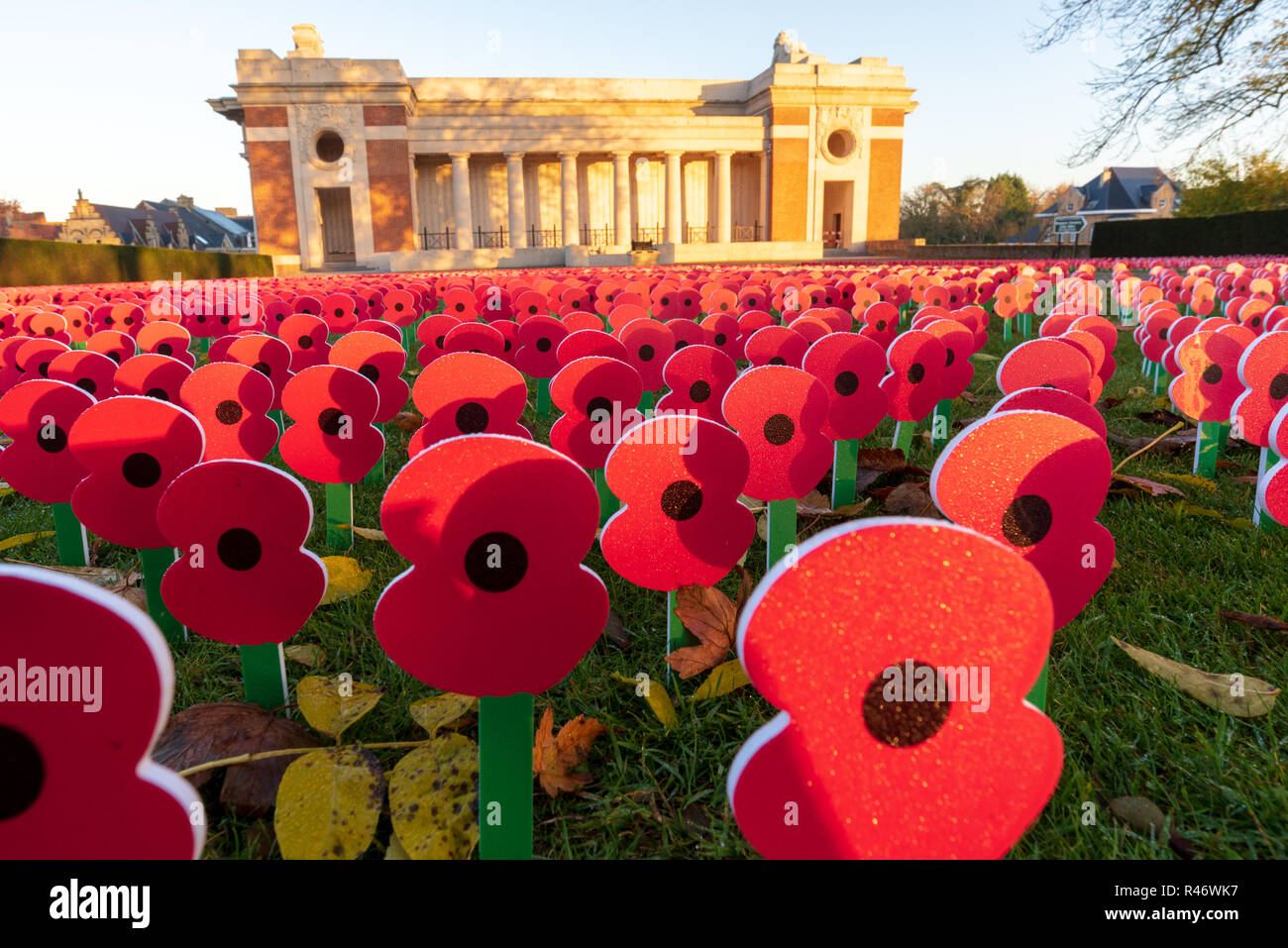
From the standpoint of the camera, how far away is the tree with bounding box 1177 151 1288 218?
3167cm

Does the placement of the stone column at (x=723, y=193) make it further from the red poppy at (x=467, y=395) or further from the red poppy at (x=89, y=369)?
the red poppy at (x=467, y=395)

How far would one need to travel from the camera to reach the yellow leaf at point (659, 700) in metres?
1.54

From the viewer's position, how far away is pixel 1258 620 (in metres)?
1.82

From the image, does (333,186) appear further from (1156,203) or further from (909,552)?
(1156,203)

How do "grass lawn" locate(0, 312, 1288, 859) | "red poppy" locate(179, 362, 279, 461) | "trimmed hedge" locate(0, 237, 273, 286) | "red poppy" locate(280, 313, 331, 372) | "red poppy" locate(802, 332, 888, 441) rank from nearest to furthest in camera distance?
"grass lawn" locate(0, 312, 1288, 859) < "red poppy" locate(179, 362, 279, 461) < "red poppy" locate(802, 332, 888, 441) < "red poppy" locate(280, 313, 331, 372) < "trimmed hedge" locate(0, 237, 273, 286)

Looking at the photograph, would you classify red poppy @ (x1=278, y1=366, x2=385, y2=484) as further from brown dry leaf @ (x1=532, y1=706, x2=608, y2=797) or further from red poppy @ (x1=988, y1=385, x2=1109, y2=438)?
red poppy @ (x1=988, y1=385, x2=1109, y2=438)

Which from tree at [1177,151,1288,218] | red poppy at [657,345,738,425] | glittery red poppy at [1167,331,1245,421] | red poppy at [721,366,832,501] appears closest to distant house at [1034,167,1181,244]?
tree at [1177,151,1288,218]

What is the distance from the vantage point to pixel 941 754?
84 cm

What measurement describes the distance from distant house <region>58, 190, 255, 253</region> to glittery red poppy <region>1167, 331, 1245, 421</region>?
50.8 meters

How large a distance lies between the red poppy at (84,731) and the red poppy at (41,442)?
1.58 metres

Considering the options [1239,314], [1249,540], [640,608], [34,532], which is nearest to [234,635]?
[640,608]

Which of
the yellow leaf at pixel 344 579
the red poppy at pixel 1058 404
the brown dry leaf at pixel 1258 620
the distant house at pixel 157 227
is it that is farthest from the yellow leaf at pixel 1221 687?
the distant house at pixel 157 227

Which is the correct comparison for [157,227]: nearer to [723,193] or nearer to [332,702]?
[723,193]

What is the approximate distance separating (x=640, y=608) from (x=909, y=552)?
4.47 feet
